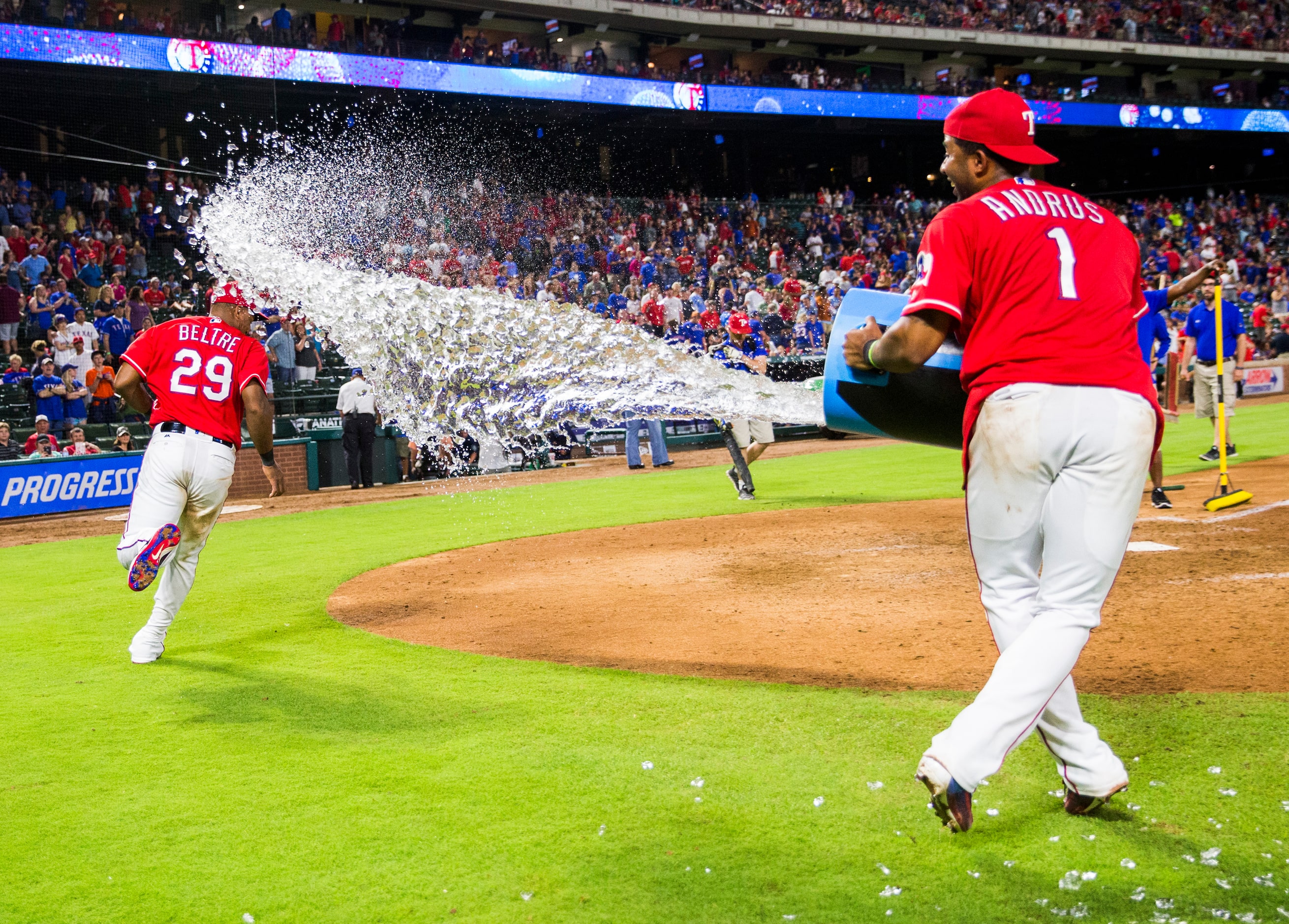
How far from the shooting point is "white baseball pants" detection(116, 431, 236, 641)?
5918 millimetres

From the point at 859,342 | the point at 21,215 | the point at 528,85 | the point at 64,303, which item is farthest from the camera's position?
the point at 528,85

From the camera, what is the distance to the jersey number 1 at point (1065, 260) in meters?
3.01

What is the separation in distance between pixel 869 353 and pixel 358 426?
14825mm

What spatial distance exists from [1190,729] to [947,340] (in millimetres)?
1877

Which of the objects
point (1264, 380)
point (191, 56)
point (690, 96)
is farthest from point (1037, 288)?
point (690, 96)

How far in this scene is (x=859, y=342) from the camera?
130 inches

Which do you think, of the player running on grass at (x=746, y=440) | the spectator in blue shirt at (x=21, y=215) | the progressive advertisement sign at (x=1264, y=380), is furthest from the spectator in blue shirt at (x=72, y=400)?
the progressive advertisement sign at (x=1264, y=380)

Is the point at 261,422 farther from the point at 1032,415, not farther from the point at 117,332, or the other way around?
the point at 117,332

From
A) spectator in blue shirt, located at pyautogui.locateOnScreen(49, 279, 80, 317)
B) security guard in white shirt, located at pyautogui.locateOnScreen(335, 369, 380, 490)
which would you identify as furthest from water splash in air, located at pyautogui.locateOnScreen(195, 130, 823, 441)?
spectator in blue shirt, located at pyautogui.locateOnScreen(49, 279, 80, 317)

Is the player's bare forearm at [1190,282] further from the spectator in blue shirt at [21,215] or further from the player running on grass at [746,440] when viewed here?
the spectator in blue shirt at [21,215]

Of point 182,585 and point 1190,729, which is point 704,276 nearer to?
point 182,585

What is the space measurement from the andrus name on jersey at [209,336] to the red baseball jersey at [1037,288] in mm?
4467

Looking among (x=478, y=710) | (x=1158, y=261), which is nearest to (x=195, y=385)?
(x=478, y=710)

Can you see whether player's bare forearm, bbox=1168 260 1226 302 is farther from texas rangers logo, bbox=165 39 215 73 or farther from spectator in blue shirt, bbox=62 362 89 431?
texas rangers logo, bbox=165 39 215 73
